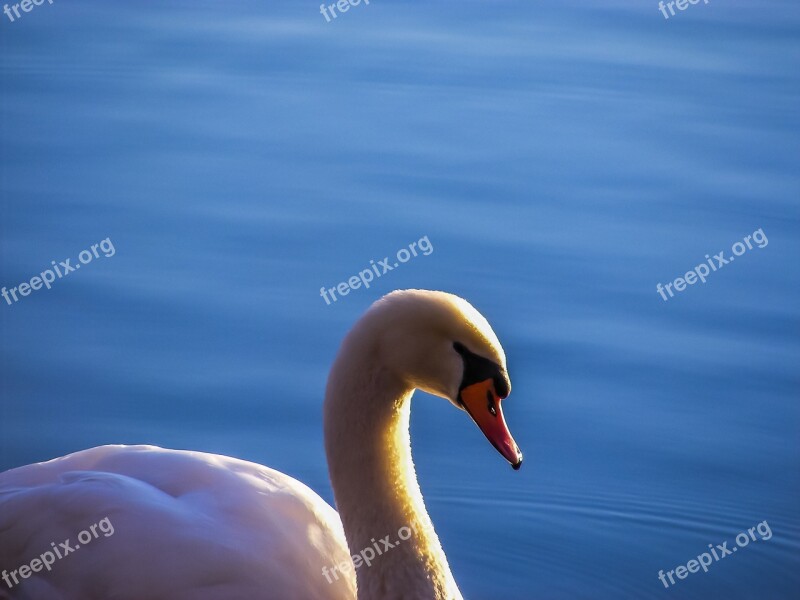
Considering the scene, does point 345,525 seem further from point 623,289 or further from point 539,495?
point 623,289

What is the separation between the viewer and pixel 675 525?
4219mm

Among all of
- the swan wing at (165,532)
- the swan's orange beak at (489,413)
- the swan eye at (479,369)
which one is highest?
the swan eye at (479,369)

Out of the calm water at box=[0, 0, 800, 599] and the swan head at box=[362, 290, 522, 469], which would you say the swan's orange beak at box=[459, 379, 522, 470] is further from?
the calm water at box=[0, 0, 800, 599]

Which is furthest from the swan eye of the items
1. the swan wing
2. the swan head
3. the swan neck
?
the swan wing

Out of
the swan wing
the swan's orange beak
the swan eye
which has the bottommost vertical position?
the swan wing

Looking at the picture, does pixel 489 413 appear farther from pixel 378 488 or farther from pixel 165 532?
pixel 165 532

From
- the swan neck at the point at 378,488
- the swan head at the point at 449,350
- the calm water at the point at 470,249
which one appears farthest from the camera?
the calm water at the point at 470,249

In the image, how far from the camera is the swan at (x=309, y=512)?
2.97 m

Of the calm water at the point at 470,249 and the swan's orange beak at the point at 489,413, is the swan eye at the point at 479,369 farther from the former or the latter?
the calm water at the point at 470,249

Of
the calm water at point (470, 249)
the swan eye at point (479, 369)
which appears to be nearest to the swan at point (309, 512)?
the swan eye at point (479, 369)

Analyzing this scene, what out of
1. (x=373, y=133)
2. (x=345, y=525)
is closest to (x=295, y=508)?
(x=345, y=525)

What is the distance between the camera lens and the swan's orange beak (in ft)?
9.71

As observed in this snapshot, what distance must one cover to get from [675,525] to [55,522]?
6.32ft

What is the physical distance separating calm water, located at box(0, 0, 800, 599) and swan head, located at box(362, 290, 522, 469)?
1030mm
